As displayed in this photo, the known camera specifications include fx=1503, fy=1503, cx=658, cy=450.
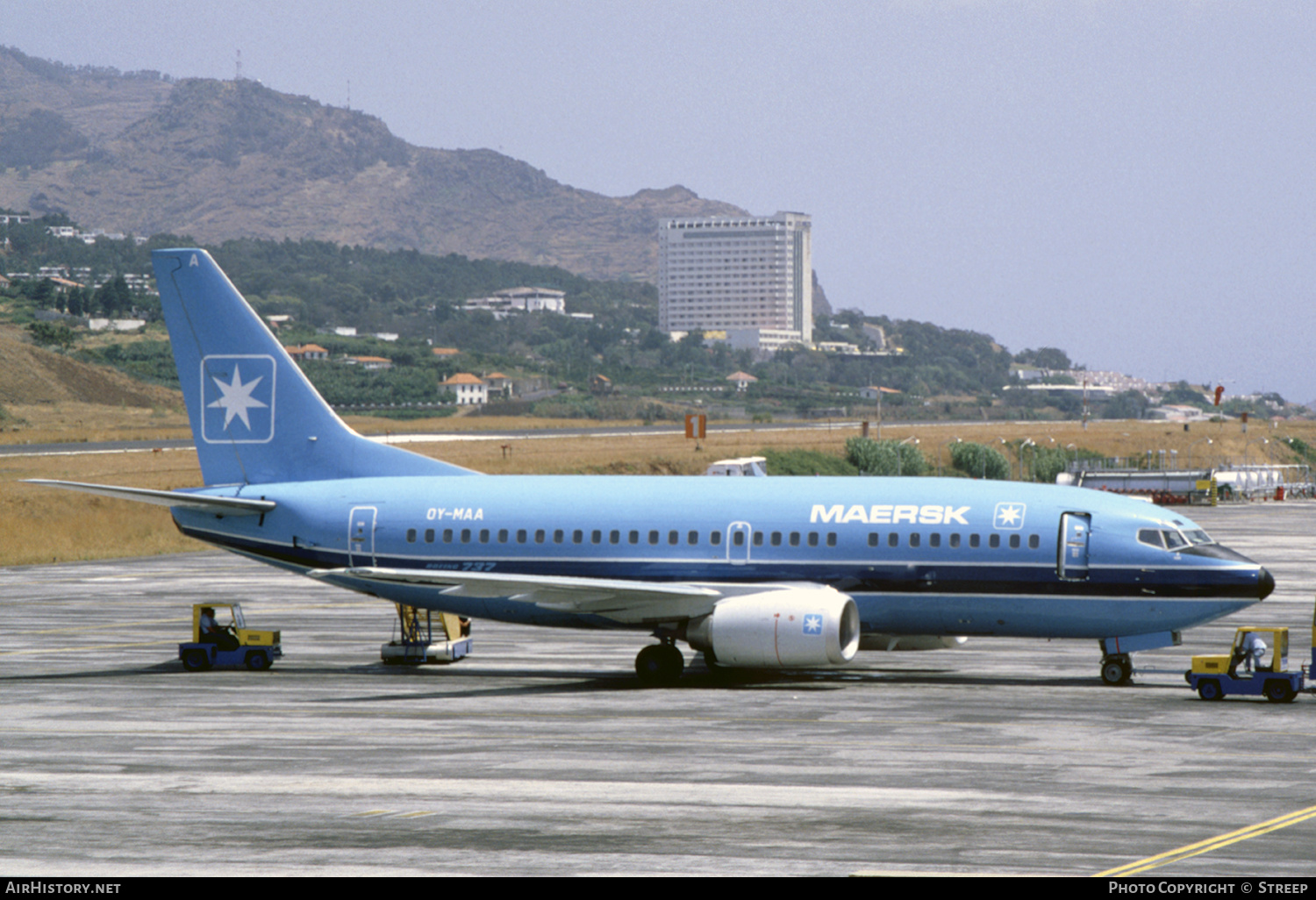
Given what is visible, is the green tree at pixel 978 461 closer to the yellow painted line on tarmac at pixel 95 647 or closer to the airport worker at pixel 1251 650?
the yellow painted line on tarmac at pixel 95 647

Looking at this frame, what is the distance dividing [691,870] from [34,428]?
160 meters

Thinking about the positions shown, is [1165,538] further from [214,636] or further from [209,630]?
[209,630]

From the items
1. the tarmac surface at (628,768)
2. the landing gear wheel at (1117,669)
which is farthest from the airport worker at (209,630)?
the landing gear wheel at (1117,669)

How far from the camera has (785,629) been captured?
32.2 m

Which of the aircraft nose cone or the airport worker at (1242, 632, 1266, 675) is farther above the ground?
the aircraft nose cone

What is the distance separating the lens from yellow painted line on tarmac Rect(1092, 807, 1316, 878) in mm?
17330

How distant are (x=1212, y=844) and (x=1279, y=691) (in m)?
14.6

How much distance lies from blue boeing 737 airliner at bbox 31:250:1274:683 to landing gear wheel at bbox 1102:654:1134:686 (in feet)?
0.14

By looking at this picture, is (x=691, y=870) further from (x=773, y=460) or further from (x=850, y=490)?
(x=773, y=460)

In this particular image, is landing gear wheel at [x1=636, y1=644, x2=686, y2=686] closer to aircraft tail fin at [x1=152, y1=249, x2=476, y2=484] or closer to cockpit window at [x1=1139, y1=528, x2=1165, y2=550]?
aircraft tail fin at [x1=152, y1=249, x2=476, y2=484]

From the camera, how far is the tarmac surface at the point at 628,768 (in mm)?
18312

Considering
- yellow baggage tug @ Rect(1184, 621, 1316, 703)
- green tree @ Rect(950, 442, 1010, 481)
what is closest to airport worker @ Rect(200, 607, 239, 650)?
yellow baggage tug @ Rect(1184, 621, 1316, 703)

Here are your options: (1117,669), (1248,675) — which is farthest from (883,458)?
(1248,675)
